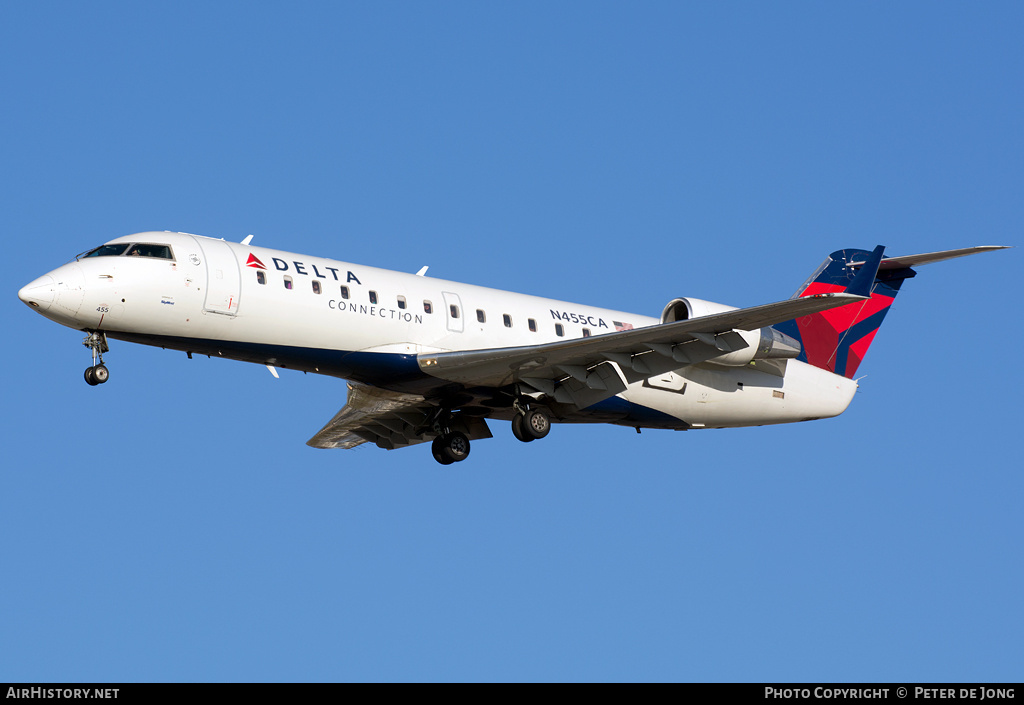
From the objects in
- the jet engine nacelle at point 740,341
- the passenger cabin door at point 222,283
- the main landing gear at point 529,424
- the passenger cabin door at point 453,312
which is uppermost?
the jet engine nacelle at point 740,341

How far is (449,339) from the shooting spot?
22250 mm

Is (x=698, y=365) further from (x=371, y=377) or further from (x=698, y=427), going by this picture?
(x=371, y=377)

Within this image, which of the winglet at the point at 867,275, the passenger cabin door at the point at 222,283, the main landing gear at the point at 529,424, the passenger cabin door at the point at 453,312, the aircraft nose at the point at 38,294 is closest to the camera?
the aircraft nose at the point at 38,294

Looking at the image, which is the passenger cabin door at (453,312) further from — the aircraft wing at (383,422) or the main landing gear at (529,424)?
the main landing gear at (529,424)

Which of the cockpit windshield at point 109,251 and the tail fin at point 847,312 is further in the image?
the tail fin at point 847,312

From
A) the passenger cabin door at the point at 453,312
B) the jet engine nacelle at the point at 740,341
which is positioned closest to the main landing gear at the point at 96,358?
the passenger cabin door at the point at 453,312

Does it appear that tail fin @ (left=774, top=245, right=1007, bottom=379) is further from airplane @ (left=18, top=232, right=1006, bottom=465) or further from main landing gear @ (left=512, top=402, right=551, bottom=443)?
main landing gear @ (left=512, top=402, right=551, bottom=443)

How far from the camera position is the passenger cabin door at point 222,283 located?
20.4 meters

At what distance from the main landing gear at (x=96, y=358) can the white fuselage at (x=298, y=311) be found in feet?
0.57

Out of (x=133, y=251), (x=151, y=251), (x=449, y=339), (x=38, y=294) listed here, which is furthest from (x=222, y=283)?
(x=449, y=339)

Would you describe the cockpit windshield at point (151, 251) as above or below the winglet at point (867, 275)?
below

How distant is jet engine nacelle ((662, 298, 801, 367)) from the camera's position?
22748mm

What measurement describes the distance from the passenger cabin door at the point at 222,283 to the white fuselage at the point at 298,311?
0.02 metres

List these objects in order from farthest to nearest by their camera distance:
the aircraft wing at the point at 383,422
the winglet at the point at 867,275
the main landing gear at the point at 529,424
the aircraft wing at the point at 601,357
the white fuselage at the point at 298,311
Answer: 1. the winglet at the point at 867,275
2. the aircraft wing at the point at 383,422
3. the main landing gear at the point at 529,424
4. the aircraft wing at the point at 601,357
5. the white fuselage at the point at 298,311
